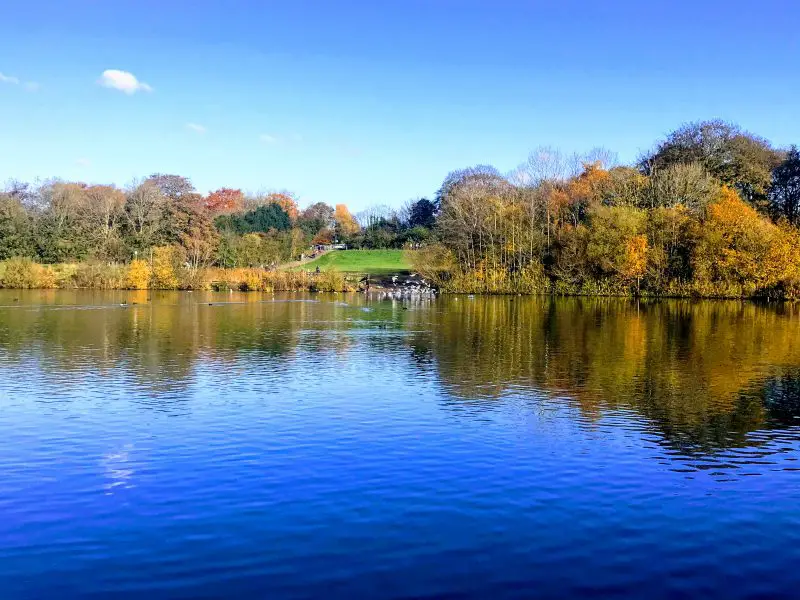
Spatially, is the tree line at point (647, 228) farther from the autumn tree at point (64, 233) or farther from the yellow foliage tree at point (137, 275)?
the autumn tree at point (64, 233)

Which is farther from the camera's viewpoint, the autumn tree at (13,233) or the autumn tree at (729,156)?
the autumn tree at (13,233)

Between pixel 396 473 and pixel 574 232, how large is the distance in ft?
189

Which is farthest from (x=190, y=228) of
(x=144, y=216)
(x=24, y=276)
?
(x=24, y=276)

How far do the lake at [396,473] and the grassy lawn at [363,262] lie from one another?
61606 millimetres

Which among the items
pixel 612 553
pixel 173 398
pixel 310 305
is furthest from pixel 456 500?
pixel 310 305

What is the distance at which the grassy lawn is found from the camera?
8737 cm

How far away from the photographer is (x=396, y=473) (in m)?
11.6

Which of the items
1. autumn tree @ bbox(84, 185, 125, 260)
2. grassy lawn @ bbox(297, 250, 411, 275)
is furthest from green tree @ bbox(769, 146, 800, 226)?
autumn tree @ bbox(84, 185, 125, 260)

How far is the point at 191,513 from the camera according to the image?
32.0 feet

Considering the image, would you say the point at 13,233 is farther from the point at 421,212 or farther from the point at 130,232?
the point at 421,212

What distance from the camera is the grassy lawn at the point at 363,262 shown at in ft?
287

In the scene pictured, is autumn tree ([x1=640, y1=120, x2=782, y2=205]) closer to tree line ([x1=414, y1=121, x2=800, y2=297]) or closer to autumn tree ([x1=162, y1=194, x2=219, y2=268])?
tree line ([x1=414, y1=121, x2=800, y2=297])

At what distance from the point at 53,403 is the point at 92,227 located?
230ft

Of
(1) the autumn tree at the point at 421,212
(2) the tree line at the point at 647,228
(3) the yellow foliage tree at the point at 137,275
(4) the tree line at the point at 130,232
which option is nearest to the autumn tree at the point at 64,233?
(4) the tree line at the point at 130,232
